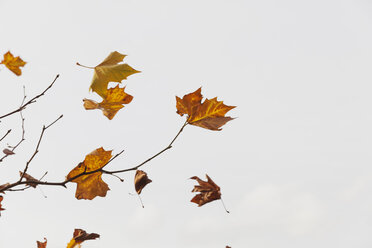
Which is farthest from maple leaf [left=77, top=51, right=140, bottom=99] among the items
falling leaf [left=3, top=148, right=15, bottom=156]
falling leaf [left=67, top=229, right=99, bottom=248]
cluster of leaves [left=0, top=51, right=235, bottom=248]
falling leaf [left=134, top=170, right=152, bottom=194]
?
falling leaf [left=67, top=229, right=99, bottom=248]

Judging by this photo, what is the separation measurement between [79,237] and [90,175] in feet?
2.00

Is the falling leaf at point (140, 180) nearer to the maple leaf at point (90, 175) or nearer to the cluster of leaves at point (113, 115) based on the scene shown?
the cluster of leaves at point (113, 115)

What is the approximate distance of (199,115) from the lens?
7.98 ft

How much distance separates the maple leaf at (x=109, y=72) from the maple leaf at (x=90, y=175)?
0.42 m

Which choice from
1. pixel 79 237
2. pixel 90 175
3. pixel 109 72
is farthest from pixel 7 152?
pixel 109 72

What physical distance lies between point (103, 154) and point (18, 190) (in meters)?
0.57

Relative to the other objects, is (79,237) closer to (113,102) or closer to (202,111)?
(113,102)

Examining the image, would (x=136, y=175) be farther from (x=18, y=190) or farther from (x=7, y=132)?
(x=7, y=132)

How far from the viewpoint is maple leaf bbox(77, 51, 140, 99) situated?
94.7 inches

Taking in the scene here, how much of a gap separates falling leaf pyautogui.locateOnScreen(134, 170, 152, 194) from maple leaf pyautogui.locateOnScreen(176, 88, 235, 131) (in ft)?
1.50

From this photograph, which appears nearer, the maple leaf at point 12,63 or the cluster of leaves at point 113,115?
the cluster of leaves at point 113,115

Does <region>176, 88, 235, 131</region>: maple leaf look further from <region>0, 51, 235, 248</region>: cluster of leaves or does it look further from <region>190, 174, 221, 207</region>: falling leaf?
<region>190, 174, 221, 207</region>: falling leaf

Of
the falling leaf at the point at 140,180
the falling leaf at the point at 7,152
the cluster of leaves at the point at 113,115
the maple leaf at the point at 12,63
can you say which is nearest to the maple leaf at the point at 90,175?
the cluster of leaves at the point at 113,115

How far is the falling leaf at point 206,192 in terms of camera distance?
2498mm
